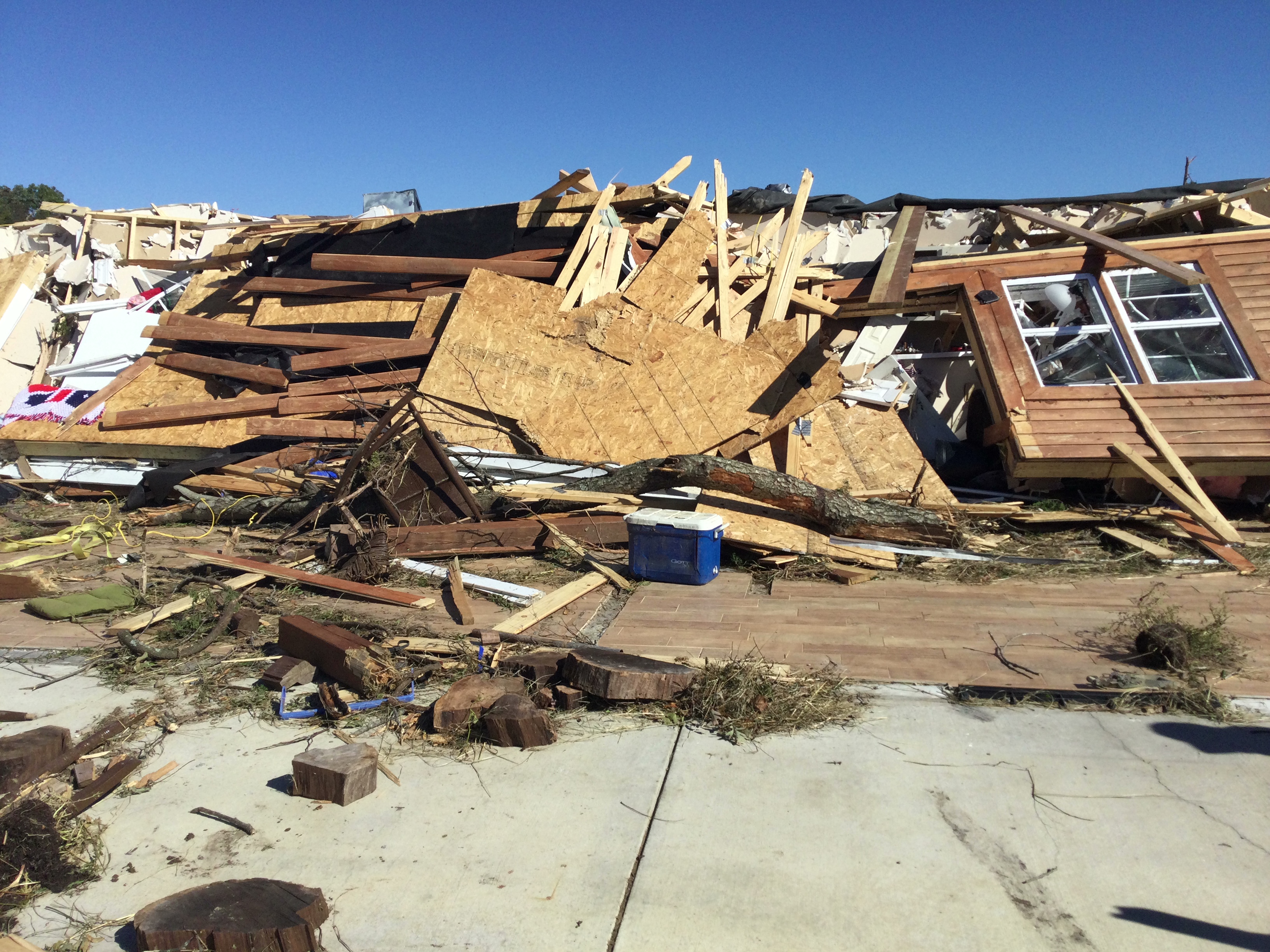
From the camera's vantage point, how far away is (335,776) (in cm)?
343

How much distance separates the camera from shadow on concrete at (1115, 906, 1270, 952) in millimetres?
2438

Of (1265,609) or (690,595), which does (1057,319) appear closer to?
(1265,609)

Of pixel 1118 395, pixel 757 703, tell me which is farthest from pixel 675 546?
pixel 1118 395

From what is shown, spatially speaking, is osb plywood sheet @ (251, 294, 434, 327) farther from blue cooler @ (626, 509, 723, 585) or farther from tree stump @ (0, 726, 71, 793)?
tree stump @ (0, 726, 71, 793)

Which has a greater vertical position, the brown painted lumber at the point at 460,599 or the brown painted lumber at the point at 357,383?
the brown painted lumber at the point at 357,383

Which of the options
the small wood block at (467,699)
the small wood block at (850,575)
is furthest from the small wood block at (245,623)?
the small wood block at (850,575)

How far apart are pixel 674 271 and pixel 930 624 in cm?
574

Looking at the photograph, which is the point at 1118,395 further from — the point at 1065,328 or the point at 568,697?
the point at 568,697

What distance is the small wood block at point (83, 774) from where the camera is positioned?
11.8ft

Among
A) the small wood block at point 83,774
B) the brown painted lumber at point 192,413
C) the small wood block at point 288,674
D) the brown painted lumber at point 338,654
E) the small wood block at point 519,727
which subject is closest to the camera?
the small wood block at point 83,774

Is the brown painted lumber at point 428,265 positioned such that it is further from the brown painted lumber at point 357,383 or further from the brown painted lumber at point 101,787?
the brown painted lumber at point 101,787

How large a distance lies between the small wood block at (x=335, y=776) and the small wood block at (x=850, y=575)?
391cm

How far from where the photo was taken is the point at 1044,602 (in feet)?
18.4

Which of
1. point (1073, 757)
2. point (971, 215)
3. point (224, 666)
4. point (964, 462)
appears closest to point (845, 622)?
point (1073, 757)
